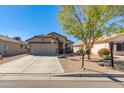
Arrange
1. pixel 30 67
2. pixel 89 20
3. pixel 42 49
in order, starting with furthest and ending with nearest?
pixel 42 49 → pixel 89 20 → pixel 30 67

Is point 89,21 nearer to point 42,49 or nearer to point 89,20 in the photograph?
point 89,20

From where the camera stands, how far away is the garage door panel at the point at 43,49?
35719mm

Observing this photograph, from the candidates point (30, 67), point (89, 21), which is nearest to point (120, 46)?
point (89, 21)

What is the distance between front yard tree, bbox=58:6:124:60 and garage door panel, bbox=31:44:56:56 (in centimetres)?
1517

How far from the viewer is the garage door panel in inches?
1406

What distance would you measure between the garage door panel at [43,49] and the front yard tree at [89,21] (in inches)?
597

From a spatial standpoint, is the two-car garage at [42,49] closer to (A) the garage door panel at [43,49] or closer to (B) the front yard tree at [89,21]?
(A) the garage door panel at [43,49]

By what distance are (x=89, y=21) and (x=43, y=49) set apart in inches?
673

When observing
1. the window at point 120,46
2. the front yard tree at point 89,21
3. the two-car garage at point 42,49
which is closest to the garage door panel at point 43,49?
the two-car garage at point 42,49

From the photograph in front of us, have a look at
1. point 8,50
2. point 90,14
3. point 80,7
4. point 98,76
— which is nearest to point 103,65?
point 98,76

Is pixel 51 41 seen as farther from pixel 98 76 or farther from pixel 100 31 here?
pixel 98 76

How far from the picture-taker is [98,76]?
10.9 metres

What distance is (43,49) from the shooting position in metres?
35.8

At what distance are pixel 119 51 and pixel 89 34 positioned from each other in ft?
39.9
